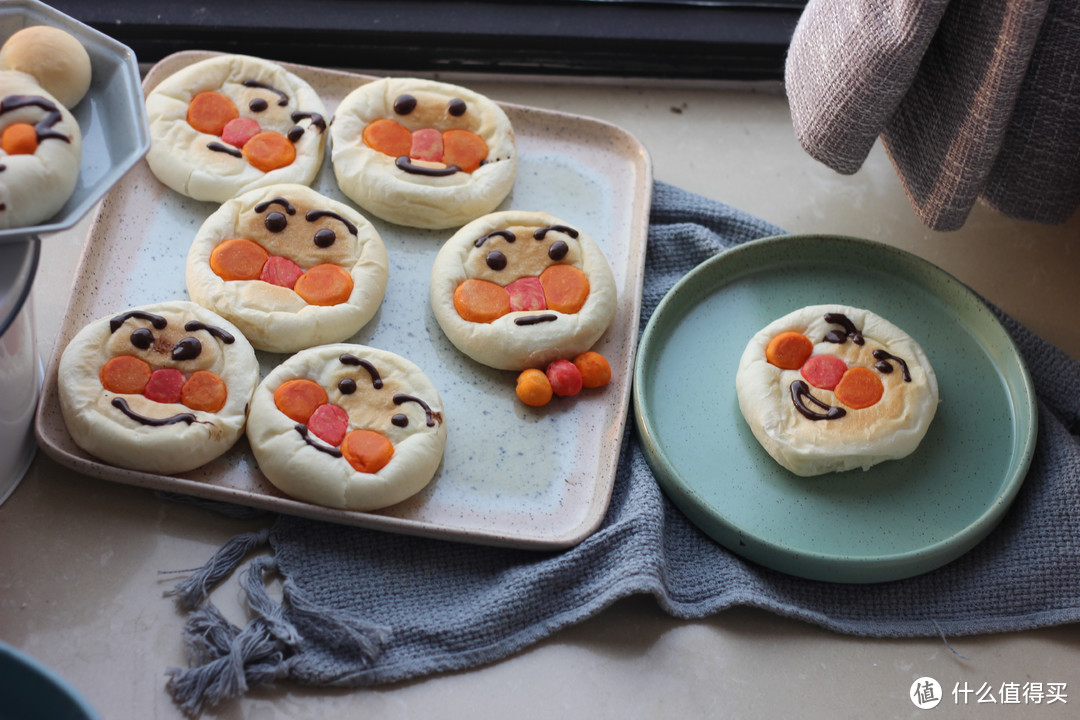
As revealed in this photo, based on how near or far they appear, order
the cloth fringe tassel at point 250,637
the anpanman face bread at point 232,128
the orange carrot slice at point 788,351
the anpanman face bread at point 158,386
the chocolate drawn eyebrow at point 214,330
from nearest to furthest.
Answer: the cloth fringe tassel at point 250,637
the anpanman face bread at point 158,386
the chocolate drawn eyebrow at point 214,330
the orange carrot slice at point 788,351
the anpanman face bread at point 232,128

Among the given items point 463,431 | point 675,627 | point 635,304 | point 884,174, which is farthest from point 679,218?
point 675,627

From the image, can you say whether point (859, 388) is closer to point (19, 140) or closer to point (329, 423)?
point (329, 423)

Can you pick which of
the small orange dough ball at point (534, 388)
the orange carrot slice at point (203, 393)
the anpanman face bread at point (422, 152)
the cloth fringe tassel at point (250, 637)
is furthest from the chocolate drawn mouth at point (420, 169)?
the cloth fringe tassel at point (250, 637)

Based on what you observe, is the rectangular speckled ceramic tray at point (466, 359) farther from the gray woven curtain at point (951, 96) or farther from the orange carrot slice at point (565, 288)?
the gray woven curtain at point (951, 96)

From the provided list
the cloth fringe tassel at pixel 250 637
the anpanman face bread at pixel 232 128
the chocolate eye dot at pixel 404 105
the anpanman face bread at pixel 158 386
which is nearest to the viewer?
the cloth fringe tassel at pixel 250 637

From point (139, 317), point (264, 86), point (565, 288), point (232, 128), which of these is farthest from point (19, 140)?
point (565, 288)

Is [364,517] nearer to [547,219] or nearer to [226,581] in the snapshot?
[226,581]

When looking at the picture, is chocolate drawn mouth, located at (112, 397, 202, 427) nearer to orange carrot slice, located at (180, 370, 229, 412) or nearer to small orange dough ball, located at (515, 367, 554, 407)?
orange carrot slice, located at (180, 370, 229, 412)
